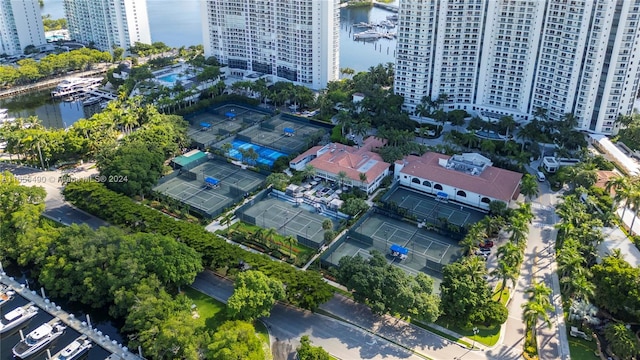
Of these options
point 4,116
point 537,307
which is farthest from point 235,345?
point 4,116

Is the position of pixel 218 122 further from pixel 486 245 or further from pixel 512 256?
pixel 512 256

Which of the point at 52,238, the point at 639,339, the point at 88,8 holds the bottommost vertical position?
the point at 639,339

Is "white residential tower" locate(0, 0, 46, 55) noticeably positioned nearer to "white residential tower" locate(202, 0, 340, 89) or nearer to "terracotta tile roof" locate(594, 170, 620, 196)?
"white residential tower" locate(202, 0, 340, 89)

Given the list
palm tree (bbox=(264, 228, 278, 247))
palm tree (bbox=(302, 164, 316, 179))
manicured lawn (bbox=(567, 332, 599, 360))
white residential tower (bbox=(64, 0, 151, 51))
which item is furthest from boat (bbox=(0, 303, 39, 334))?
white residential tower (bbox=(64, 0, 151, 51))

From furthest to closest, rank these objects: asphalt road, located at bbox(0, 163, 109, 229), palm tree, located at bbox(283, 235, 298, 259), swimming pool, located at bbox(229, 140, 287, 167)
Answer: swimming pool, located at bbox(229, 140, 287, 167) < asphalt road, located at bbox(0, 163, 109, 229) < palm tree, located at bbox(283, 235, 298, 259)

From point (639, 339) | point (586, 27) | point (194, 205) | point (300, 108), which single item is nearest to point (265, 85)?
point (300, 108)

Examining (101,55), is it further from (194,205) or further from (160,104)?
(194,205)

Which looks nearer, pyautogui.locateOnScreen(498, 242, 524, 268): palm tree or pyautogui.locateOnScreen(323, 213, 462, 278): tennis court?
pyautogui.locateOnScreen(498, 242, 524, 268): palm tree
